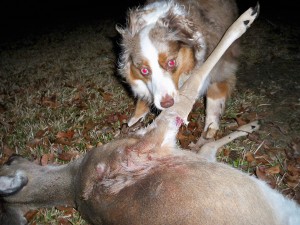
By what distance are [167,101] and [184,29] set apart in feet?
3.37

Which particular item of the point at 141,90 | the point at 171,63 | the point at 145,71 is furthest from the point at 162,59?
the point at 141,90

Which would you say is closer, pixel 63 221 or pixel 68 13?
pixel 63 221

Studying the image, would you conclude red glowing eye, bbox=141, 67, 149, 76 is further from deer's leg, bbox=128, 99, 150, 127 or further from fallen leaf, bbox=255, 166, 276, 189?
fallen leaf, bbox=255, 166, 276, 189

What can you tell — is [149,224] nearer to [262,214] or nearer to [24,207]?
[262,214]

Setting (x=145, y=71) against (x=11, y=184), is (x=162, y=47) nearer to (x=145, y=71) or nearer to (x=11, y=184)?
(x=145, y=71)

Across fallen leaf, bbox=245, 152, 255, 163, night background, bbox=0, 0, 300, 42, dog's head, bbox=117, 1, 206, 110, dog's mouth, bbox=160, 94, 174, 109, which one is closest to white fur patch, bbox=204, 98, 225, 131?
fallen leaf, bbox=245, 152, 255, 163

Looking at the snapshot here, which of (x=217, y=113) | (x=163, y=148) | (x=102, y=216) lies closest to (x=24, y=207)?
(x=102, y=216)

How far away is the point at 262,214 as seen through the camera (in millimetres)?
2631

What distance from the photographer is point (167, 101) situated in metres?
3.77

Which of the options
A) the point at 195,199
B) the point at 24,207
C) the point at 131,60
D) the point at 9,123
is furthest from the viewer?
the point at 9,123

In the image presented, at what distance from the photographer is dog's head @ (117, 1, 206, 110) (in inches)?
157

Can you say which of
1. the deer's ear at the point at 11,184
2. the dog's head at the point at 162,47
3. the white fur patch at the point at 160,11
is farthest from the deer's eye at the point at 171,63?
the deer's ear at the point at 11,184

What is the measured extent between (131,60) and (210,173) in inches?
83.9

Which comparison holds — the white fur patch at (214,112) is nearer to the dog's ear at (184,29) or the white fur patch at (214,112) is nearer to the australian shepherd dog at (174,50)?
the australian shepherd dog at (174,50)
